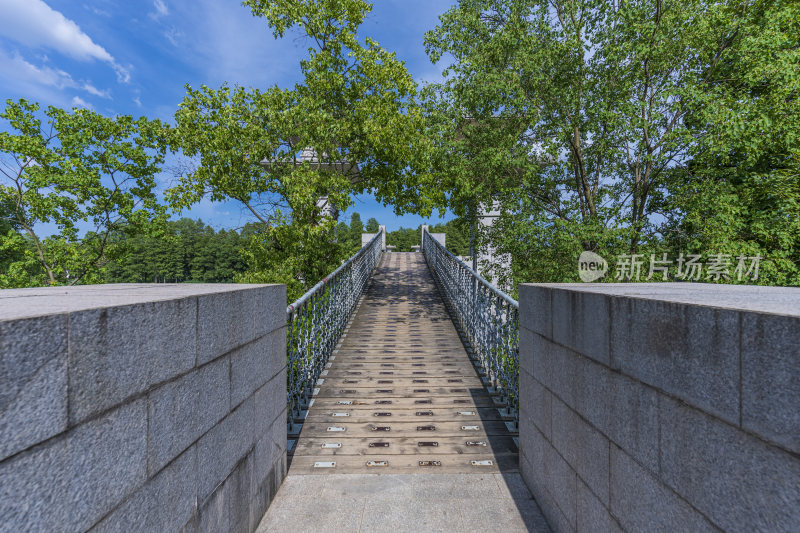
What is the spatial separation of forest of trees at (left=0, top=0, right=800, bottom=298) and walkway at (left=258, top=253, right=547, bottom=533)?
14.2ft

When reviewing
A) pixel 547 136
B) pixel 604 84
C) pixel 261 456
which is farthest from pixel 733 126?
pixel 261 456

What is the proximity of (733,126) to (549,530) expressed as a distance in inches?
309

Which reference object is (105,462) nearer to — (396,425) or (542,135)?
(396,425)

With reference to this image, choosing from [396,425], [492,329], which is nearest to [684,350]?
[396,425]

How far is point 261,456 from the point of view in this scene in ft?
9.20

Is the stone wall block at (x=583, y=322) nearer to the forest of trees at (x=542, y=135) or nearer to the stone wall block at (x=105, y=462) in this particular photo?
the stone wall block at (x=105, y=462)

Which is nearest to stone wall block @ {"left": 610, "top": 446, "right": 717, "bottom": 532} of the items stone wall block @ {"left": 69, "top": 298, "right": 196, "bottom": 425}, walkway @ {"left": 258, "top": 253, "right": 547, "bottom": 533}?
walkway @ {"left": 258, "top": 253, "right": 547, "bottom": 533}

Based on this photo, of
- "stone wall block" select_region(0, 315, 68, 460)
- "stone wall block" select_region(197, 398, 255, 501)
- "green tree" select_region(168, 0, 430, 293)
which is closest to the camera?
"stone wall block" select_region(0, 315, 68, 460)

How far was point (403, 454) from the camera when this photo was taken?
12.2 ft
